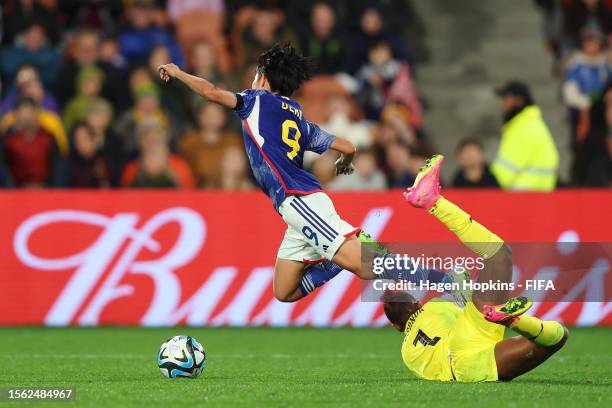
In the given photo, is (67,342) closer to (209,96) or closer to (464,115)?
(209,96)

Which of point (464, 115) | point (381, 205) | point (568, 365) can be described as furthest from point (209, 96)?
point (464, 115)

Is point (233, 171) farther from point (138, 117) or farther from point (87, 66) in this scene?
point (87, 66)

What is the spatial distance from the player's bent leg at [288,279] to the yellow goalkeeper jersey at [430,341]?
1198 millimetres

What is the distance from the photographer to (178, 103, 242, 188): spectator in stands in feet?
52.5

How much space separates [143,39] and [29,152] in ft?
10.4

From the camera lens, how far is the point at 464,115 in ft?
64.0

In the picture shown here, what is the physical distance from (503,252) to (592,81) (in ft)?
33.0

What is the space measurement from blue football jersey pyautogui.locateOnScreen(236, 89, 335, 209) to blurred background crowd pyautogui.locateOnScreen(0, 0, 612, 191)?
5.62 metres

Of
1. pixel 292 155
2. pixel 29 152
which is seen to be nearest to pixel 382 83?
pixel 29 152

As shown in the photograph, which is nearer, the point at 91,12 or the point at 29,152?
the point at 29,152

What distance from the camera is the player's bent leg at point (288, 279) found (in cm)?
980

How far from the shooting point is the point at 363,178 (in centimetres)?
1573

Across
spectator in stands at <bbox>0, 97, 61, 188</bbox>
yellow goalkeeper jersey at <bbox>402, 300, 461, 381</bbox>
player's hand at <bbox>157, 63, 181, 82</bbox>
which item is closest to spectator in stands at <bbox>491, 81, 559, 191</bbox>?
spectator in stands at <bbox>0, 97, 61, 188</bbox>

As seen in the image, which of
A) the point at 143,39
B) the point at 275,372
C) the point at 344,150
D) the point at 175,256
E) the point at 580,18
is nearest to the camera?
the point at 344,150
